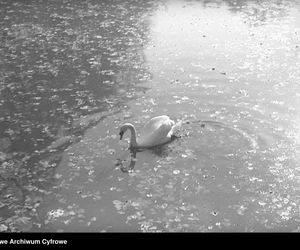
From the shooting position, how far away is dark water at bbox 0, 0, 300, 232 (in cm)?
784

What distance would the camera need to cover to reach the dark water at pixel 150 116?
25.7 feet

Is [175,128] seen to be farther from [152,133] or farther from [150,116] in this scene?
[150,116]

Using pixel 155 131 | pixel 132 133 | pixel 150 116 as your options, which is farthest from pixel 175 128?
pixel 132 133

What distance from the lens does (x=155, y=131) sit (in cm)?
968

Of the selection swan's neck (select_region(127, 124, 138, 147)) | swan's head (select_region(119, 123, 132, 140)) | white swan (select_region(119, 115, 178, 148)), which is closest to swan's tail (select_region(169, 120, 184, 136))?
white swan (select_region(119, 115, 178, 148))

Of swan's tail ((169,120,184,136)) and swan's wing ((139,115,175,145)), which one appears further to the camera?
swan's tail ((169,120,184,136))

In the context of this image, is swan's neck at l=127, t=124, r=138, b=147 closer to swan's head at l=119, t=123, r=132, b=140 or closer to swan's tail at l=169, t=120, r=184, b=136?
swan's head at l=119, t=123, r=132, b=140

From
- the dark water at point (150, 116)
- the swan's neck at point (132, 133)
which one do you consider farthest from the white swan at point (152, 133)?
the dark water at point (150, 116)

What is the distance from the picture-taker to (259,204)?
7.91 m

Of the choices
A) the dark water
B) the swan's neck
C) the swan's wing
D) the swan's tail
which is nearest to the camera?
the dark water

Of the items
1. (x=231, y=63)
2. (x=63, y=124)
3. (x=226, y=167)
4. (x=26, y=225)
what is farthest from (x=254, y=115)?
(x=26, y=225)

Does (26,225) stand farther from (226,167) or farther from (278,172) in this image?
(278,172)

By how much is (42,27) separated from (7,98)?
576 cm

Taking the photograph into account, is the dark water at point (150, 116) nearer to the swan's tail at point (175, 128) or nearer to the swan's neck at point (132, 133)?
the swan's tail at point (175, 128)
